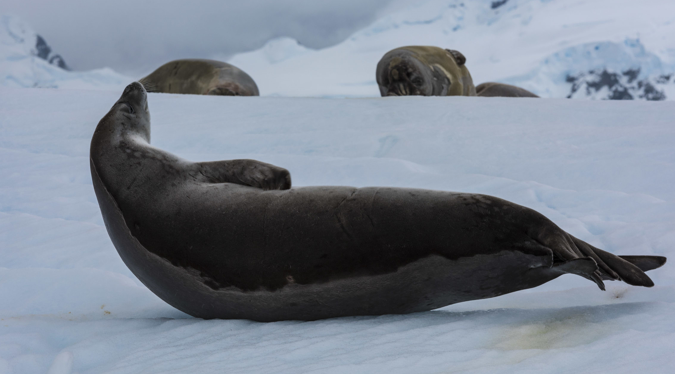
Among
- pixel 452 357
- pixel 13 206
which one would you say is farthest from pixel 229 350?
pixel 13 206

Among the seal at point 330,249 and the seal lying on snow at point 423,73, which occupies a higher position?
the seal lying on snow at point 423,73

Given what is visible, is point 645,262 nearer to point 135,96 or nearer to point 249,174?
point 249,174

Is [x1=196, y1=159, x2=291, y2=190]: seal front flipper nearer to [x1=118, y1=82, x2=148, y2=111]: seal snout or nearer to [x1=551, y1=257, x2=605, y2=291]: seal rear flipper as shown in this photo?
[x1=118, y1=82, x2=148, y2=111]: seal snout

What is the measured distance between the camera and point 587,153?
3910 mm

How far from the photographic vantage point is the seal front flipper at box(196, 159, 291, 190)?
1.98 metres

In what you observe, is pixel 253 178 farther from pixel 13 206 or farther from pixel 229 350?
pixel 13 206

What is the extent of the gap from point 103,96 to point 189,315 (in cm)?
476

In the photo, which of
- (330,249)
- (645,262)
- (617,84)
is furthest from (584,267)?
(617,84)

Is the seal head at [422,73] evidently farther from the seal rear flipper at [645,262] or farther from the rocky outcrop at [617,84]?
the rocky outcrop at [617,84]

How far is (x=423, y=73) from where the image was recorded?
7543 millimetres

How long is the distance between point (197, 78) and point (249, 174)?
7.73 meters

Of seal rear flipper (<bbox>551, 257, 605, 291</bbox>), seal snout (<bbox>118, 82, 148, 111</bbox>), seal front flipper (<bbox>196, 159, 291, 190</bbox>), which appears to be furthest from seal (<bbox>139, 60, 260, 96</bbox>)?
seal rear flipper (<bbox>551, 257, 605, 291</bbox>)

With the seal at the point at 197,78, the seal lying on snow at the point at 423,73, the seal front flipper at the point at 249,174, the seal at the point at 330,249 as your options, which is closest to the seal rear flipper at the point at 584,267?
the seal at the point at 330,249

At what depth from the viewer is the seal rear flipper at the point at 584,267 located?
4.96ft
